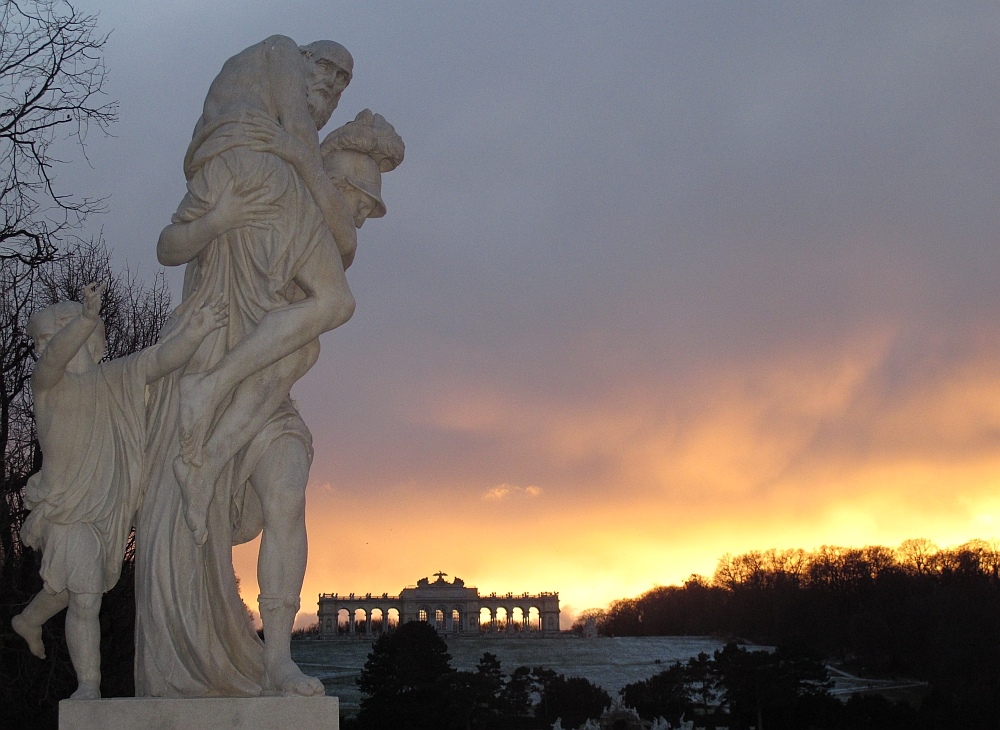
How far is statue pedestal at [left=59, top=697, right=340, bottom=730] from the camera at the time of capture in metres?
5.25

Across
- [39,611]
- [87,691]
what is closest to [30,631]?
[39,611]

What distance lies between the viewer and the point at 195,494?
5754mm

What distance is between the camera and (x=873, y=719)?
38219mm

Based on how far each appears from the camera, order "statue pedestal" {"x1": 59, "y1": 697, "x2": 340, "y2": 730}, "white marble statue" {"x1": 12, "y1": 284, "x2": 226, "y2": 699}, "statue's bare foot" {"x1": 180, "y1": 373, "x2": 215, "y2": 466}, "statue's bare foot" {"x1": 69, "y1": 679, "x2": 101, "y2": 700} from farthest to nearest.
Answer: "statue's bare foot" {"x1": 180, "y1": 373, "x2": 215, "y2": 466}
"white marble statue" {"x1": 12, "y1": 284, "x2": 226, "y2": 699}
"statue's bare foot" {"x1": 69, "y1": 679, "x2": 101, "y2": 700}
"statue pedestal" {"x1": 59, "y1": 697, "x2": 340, "y2": 730}

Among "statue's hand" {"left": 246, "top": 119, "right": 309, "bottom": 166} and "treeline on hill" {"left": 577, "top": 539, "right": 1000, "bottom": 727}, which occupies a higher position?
"statue's hand" {"left": 246, "top": 119, "right": 309, "bottom": 166}

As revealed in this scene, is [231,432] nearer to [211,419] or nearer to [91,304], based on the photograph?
[211,419]

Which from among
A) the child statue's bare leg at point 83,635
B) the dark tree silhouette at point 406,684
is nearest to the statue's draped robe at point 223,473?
the child statue's bare leg at point 83,635

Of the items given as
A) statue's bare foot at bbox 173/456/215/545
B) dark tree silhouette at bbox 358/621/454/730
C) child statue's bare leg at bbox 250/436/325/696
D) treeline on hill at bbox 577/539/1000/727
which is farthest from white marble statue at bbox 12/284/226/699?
treeline on hill at bbox 577/539/1000/727

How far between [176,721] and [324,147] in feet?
10.4

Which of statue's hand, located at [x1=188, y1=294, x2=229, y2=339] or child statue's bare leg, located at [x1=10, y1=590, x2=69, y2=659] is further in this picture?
statue's hand, located at [x1=188, y1=294, x2=229, y2=339]

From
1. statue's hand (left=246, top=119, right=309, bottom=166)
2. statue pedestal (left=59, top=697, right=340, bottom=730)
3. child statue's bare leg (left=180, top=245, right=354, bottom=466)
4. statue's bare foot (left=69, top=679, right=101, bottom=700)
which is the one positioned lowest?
statue pedestal (left=59, top=697, right=340, bottom=730)

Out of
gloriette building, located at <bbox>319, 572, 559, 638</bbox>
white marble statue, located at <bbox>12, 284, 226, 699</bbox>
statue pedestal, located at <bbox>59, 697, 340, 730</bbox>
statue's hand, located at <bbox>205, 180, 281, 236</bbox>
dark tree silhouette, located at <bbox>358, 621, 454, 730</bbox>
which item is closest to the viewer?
statue pedestal, located at <bbox>59, 697, 340, 730</bbox>

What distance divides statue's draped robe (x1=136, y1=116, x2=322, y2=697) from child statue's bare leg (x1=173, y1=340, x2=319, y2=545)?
0.16 ft

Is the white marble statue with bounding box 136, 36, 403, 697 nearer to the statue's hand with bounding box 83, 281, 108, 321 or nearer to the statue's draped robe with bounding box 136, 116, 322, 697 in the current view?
the statue's draped robe with bounding box 136, 116, 322, 697
